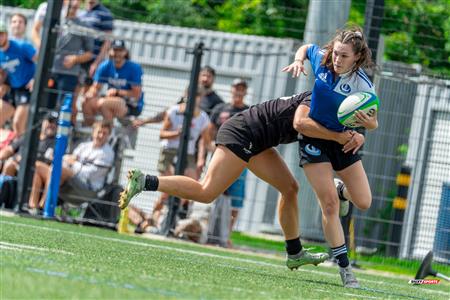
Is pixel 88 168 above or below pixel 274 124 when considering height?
below

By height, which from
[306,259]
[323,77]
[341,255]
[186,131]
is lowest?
[306,259]

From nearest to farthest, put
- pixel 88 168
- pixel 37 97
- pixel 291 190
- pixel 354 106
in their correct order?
pixel 354 106, pixel 291 190, pixel 37 97, pixel 88 168

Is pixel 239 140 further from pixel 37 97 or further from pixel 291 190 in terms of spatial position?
pixel 37 97

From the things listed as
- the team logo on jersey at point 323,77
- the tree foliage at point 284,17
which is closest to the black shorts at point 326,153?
the team logo on jersey at point 323,77

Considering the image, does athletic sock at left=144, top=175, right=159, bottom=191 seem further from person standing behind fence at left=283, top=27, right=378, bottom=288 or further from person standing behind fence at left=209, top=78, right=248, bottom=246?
person standing behind fence at left=209, top=78, right=248, bottom=246

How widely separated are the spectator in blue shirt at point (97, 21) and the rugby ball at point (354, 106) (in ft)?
23.7

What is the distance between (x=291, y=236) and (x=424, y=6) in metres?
17.8

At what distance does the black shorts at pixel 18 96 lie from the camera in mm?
15797

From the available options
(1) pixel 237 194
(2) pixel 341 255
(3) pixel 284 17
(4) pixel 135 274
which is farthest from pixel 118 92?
(3) pixel 284 17

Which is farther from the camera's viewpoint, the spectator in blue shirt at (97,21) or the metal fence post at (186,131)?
the spectator in blue shirt at (97,21)

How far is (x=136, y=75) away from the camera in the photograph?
50.0 ft

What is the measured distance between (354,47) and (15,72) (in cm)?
788

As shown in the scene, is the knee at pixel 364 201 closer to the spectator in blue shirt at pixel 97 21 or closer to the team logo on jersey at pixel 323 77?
the team logo on jersey at pixel 323 77

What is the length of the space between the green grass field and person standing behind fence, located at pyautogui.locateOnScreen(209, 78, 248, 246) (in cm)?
291
